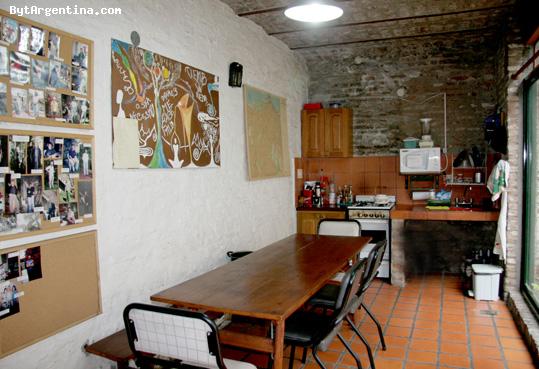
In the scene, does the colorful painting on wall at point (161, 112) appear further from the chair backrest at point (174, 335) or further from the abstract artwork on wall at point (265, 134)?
the chair backrest at point (174, 335)

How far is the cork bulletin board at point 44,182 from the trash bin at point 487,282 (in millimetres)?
4113

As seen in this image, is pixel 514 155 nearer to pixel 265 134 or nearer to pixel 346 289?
pixel 265 134

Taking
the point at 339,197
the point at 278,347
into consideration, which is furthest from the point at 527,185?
the point at 278,347

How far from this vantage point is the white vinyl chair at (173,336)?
2.01 metres

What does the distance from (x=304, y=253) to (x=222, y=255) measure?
3.33 ft

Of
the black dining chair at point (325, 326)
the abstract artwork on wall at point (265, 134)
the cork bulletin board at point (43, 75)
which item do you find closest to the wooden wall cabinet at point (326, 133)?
the abstract artwork on wall at point (265, 134)

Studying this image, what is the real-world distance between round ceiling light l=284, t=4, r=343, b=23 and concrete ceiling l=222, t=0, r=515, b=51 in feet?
3.08

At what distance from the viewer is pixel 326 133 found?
649 cm

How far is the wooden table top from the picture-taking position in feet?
7.70

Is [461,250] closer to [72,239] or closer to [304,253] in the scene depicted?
[304,253]

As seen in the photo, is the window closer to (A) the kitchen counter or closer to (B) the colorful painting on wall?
(A) the kitchen counter

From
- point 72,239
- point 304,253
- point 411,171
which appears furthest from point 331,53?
point 72,239

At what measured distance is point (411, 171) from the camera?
19.6 ft

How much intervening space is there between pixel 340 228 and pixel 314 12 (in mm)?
2157
